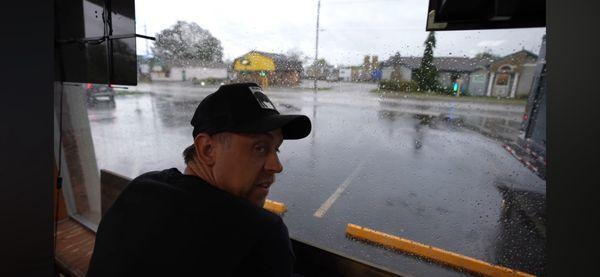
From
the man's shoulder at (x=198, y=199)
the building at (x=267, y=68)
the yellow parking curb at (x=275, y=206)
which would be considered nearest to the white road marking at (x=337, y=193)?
the yellow parking curb at (x=275, y=206)

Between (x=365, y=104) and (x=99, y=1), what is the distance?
6.06ft

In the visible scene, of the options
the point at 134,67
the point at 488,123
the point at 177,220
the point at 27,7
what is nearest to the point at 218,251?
the point at 177,220

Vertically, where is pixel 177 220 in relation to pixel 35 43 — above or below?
below

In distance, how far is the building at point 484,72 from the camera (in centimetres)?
152

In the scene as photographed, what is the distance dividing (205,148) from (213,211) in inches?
8.5

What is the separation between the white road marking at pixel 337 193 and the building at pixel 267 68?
1679mm

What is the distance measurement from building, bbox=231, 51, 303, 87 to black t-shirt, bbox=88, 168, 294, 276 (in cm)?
118

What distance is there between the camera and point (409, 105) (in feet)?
6.78

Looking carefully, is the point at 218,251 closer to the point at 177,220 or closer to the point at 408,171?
the point at 177,220

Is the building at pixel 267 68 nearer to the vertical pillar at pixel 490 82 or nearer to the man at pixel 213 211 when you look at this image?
the man at pixel 213 211

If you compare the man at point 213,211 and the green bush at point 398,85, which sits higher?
the green bush at point 398,85

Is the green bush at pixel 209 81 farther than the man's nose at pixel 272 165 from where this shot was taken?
Yes

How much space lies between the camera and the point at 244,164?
69cm

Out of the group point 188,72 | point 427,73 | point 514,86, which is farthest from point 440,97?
point 188,72
